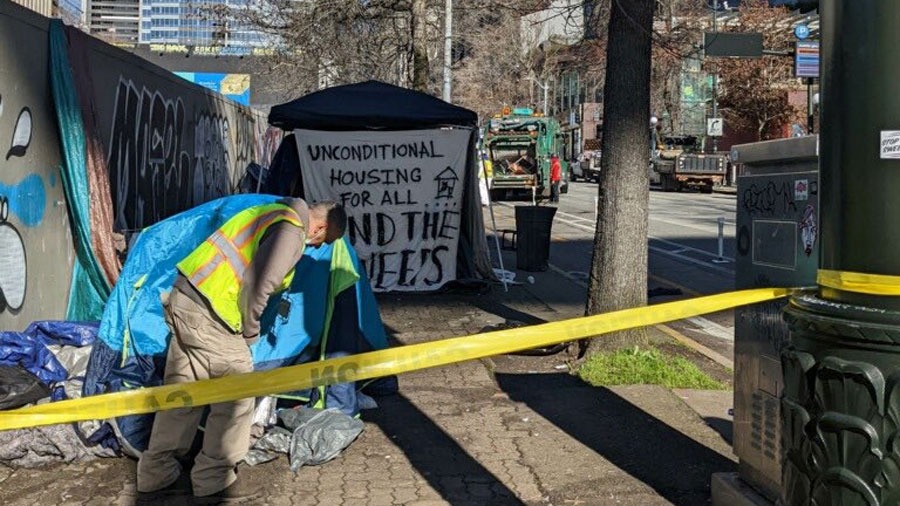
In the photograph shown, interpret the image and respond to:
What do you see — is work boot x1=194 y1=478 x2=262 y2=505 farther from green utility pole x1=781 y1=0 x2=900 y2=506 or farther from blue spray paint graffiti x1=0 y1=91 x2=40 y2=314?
green utility pole x1=781 y1=0 x2=900 y2=506

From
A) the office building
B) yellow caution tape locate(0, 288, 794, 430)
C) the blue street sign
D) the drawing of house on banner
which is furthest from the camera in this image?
the office building

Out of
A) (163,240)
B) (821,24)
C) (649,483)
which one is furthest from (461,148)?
(821,24)

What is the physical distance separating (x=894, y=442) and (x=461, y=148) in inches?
397

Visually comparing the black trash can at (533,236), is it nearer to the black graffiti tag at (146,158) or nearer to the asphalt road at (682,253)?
the asphalt road at (682,253)

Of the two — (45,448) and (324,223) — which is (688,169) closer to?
(324,223)

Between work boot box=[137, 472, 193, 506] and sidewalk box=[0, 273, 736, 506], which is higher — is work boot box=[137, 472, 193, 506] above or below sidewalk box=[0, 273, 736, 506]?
below

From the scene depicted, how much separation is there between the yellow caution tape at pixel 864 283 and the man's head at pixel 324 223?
9.88 ft

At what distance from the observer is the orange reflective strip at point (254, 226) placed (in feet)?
14.9

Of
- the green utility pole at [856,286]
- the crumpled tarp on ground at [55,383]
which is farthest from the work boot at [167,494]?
the green utility pole at [856,286]

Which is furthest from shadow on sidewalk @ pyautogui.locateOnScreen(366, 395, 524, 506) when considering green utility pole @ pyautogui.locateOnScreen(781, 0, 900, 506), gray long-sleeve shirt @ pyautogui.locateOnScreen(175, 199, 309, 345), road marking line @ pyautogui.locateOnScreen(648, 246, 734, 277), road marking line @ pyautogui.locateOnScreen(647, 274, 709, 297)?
road marking line @ pyautogui.locateOnScreen(648, 246, 734, 277)

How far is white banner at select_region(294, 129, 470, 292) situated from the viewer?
38.1 ft

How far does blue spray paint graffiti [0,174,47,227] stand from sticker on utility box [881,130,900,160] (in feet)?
19.7

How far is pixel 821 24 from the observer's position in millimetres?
2172

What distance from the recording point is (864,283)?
198 centimetres
